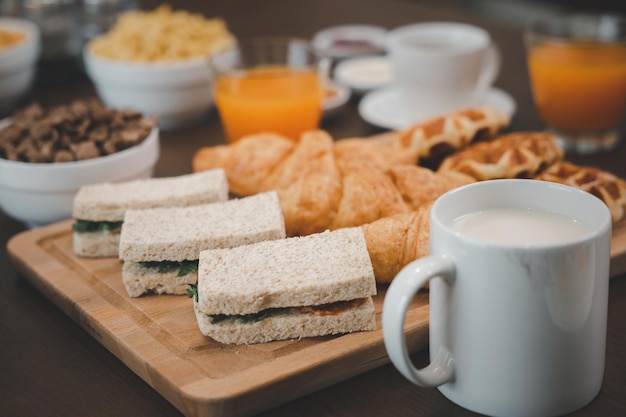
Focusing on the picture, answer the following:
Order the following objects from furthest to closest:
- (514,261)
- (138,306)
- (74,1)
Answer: (74,1) < (138,306) < (514,261)

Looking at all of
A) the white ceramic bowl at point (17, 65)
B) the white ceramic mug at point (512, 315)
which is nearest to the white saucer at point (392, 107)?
the white ceramic bowl at point (17, 65)

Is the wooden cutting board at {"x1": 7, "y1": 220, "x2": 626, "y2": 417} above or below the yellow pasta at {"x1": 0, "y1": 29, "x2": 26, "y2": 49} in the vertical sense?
below

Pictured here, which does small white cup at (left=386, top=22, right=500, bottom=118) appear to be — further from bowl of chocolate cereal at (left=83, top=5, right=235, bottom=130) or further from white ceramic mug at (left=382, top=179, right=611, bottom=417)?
white ceramic mug at (left=382, top=179, right=611, bottom=417)

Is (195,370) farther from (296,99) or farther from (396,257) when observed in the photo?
(296,99)

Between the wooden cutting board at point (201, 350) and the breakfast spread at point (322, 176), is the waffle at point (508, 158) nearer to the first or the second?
the breakfast spread at point (322, 176)

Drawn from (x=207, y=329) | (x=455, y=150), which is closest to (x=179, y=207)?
(x=207, y=329)

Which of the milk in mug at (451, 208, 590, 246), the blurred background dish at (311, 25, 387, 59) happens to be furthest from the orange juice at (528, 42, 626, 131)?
the milk in mug at (451, 208, 590, 246)
